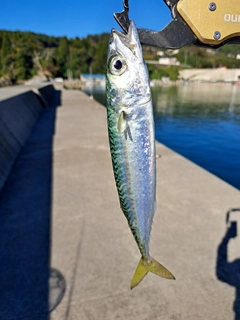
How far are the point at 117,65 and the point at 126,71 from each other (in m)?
0.06

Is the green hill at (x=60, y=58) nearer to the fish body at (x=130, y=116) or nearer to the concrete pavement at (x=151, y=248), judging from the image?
the concrete pavement at (x=151, y=248)

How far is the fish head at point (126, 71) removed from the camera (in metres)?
1.45

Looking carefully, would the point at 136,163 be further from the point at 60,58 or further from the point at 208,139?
the point at 60,58

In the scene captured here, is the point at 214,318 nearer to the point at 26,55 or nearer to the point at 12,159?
the point at 12,159

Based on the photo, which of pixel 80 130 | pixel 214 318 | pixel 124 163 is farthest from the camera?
pixel 80 130

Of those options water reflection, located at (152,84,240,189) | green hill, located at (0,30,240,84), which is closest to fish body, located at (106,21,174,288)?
water reflection, located at (152,84,240,189)

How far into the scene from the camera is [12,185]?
566cm

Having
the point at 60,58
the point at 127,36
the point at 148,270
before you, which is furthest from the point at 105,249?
the point at 60,58

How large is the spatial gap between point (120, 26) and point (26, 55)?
10360 cm

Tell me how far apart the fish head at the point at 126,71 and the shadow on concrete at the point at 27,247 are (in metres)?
2.37

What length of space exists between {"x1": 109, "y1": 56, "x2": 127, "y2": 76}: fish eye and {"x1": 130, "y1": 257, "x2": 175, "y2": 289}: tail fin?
1261 millimetres

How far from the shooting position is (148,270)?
1835mm

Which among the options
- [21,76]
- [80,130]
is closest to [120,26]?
[80,130]

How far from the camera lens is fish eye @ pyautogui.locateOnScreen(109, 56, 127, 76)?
4.77 ft
